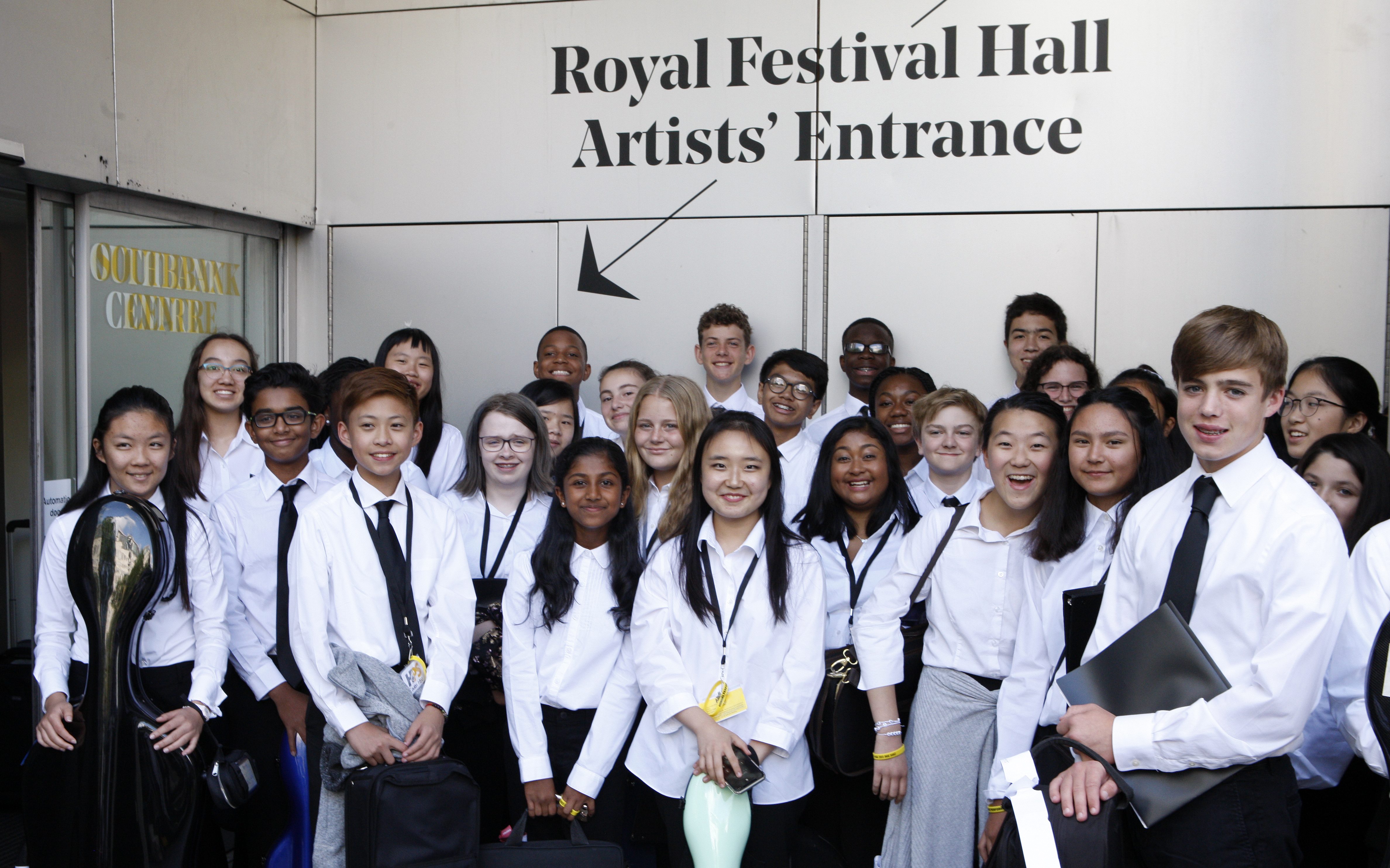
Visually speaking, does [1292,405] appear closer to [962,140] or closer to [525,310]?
[962,140]

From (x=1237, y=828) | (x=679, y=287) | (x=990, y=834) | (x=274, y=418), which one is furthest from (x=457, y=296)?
(x=1237, y=828)

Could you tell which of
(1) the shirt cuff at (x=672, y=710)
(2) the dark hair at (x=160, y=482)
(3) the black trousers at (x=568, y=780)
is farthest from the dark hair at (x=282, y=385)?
(1) the shirt cuff at (x=672, y=710)

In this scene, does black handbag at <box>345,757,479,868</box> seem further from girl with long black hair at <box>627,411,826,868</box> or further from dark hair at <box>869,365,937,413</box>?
dark hair at <box>869,365,937,413</box>

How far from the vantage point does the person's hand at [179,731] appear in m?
2.64

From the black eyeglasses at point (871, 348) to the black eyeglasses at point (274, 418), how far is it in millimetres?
2636

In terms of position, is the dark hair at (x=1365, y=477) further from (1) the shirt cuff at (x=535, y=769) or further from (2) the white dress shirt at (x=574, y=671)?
(1) the shirt cuff at (x=535, y=769)

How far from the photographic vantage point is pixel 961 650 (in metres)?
2.69

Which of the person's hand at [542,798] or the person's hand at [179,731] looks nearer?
the person's hand at [179,731]

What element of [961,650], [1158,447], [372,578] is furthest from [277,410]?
[1158,447]

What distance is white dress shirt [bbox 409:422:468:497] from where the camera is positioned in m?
4.17

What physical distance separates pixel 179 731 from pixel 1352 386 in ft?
12.4

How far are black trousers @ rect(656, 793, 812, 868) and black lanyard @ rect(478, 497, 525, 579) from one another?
38.0 inches

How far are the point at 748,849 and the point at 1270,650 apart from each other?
1469 millimetres

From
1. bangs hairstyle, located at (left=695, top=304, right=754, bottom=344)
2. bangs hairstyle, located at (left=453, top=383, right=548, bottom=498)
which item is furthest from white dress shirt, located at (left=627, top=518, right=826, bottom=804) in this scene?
bangs hairstyle, located at (left=695, top=304, right=754, bottom=344)
